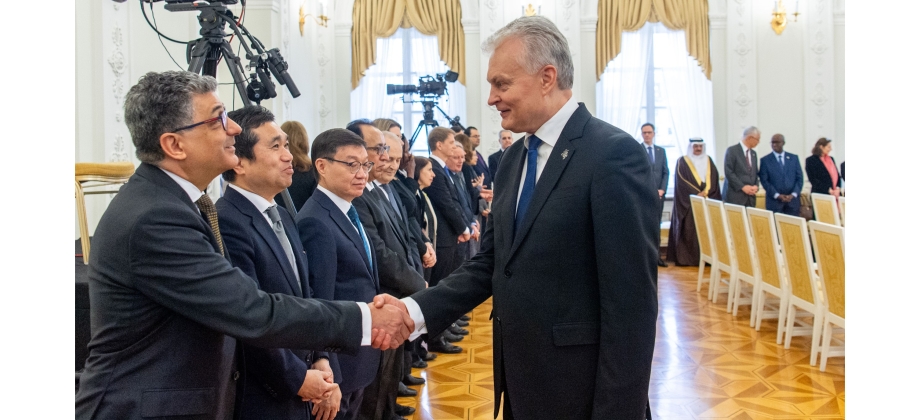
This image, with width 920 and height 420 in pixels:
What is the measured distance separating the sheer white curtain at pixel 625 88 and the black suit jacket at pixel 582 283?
906cm

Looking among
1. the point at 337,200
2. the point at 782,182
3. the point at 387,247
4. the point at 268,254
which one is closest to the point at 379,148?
the point at 387,247

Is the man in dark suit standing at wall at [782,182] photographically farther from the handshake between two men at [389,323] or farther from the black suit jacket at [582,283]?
the black suit jacket at [582,283]

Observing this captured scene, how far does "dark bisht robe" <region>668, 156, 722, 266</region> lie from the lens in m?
8.88

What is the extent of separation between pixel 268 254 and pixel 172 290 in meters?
0.48

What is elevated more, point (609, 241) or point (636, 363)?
point (609, 241)

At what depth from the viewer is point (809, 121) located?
1032cm

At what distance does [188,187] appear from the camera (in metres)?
1.64

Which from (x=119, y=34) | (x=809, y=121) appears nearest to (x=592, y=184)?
(x=119, y=34)

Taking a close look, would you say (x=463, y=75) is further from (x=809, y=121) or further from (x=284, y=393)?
(x=284, y=393)

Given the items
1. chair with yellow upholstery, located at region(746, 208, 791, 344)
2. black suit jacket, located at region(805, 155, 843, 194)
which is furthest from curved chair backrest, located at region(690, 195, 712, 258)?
black suit jacket, located at region(805, 155, 843, 194)

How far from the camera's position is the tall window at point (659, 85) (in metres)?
10.5

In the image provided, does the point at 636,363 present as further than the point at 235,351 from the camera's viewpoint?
No

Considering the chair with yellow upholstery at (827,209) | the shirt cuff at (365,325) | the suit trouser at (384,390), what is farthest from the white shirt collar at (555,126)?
the chair with yellow upholstery at (827,209)

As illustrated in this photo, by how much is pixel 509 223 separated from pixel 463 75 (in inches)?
355
